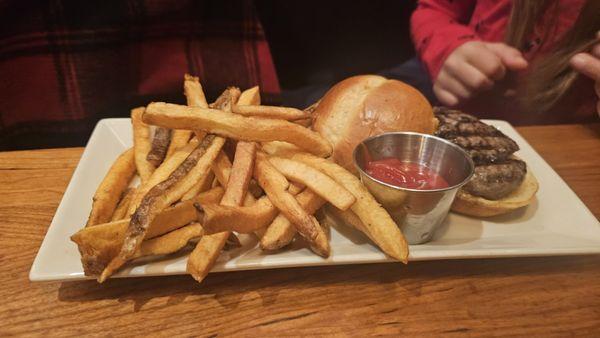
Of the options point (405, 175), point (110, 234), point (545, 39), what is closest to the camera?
point (110, 234)

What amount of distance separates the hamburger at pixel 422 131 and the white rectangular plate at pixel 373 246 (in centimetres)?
10

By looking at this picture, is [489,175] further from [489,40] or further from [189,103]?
[489,40]

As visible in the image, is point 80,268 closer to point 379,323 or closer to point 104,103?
point 379,323

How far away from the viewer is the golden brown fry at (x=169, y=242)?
1441 mm

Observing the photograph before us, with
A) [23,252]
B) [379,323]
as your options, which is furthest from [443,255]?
[23,252]

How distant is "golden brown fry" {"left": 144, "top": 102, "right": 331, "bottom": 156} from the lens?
1.58 meters

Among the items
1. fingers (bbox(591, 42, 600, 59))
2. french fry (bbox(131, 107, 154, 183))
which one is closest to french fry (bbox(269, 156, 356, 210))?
french fry (bbox(131, 107, 154, 183))

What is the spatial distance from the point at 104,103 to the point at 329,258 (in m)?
2.25

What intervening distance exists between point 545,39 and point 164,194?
8.50ft

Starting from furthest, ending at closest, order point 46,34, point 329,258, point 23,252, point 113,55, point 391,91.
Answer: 1. point 113,55
2. point 46,34
3. point 391,91
4. point 23,252
5. point 329,258

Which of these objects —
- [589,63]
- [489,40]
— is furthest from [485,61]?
[589,63]

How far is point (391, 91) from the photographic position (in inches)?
78.3

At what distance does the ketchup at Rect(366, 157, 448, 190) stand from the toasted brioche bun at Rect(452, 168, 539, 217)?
16cm

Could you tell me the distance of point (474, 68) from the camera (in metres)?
2.71
